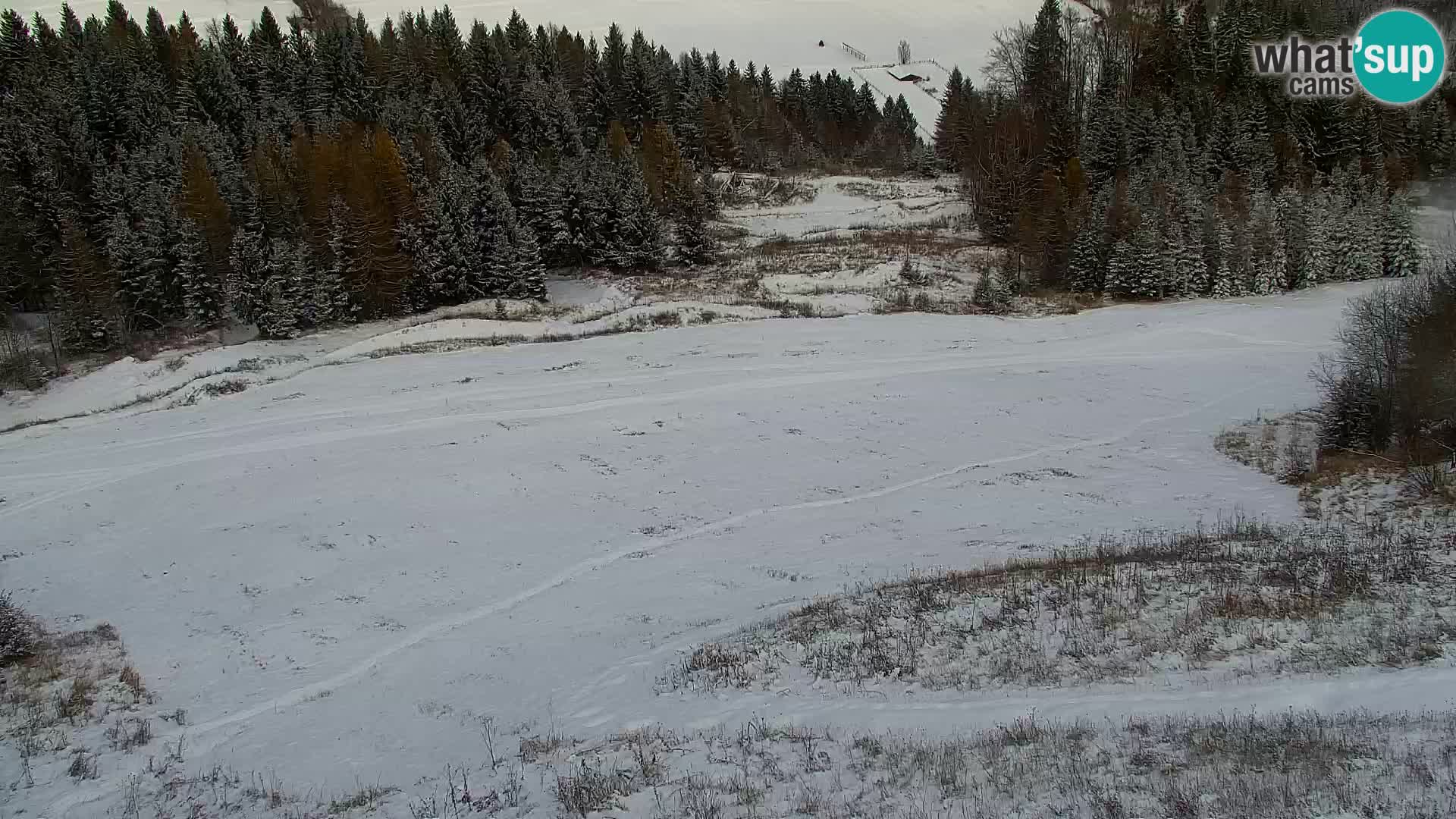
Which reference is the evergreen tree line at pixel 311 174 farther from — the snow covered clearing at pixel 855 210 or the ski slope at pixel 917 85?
the ski slope at pixel 917 85

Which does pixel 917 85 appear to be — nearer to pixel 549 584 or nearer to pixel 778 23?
pixel 778 23

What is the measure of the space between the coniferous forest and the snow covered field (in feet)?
52.5

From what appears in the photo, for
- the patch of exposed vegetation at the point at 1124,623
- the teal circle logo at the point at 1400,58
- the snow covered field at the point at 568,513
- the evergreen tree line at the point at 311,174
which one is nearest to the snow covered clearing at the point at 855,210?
the evergreen tree line at the point at 311,174

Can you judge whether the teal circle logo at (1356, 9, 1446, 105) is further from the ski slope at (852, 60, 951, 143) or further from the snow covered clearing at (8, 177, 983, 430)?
the ski slope at (852, 60, 951, 143)

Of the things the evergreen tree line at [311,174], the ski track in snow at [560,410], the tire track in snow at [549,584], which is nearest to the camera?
the tire track in snow at [549,584]

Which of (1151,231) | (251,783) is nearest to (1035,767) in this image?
(251,783)

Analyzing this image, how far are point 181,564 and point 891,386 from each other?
1778 cm

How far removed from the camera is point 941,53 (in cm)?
15100

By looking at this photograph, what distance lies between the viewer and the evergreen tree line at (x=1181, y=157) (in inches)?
1655

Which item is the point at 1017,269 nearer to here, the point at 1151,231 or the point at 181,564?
the point at 1151,231

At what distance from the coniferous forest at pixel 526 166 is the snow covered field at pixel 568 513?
16.0 meters

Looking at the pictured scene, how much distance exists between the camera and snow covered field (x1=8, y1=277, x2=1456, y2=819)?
357 inches

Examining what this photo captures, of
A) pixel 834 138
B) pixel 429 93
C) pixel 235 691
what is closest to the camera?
pixel 235 691

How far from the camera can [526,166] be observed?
173ft
